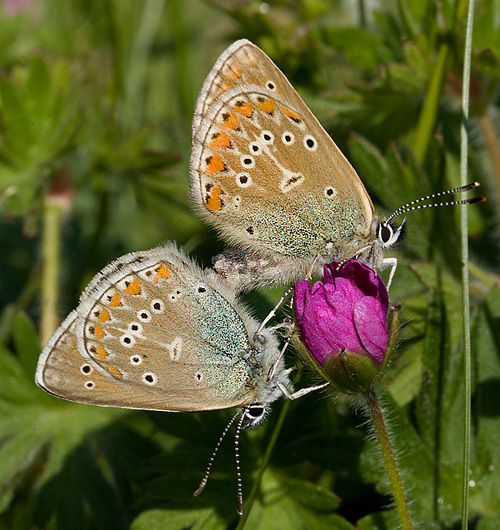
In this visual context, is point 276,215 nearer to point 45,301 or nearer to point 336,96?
point 336,96

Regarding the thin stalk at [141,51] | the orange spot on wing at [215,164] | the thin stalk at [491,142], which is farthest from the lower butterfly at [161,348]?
the thin stalk at [141,51]

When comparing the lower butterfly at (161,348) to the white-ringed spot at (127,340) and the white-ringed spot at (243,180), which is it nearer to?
the white-ringed spot at (127,340)

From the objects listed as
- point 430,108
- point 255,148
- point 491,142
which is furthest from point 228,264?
point 491,142

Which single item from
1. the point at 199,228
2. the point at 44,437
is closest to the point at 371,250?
the point at 199,228

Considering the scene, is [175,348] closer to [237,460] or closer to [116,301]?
[116,301]

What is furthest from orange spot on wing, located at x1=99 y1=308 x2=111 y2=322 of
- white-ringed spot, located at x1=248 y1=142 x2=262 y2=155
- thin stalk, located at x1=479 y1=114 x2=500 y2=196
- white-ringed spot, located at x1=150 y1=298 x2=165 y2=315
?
thin stalk, located at x1=479 y1=114 x2=500 y2=196
